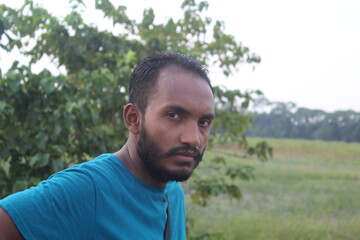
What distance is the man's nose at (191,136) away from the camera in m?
1.15

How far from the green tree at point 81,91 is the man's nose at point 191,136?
49.3 inches

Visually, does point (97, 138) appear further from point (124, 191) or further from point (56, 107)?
point (124, 191)

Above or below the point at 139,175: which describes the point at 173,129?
above

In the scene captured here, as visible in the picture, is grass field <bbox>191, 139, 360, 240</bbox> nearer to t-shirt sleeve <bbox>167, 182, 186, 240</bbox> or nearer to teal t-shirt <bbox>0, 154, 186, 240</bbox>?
t-shirt sleeve <bbox>167, 182, 186, 240</bbox>

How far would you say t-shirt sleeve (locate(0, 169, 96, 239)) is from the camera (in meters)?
0.95

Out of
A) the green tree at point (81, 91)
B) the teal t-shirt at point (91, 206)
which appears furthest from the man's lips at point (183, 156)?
the green tree at point (81, 91)

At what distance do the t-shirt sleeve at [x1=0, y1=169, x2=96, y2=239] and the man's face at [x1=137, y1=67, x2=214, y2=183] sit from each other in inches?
7.4

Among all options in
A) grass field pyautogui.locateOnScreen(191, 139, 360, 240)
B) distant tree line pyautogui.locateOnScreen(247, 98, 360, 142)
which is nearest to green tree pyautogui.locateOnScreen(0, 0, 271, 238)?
grass field pyautogui.locateOnScreen(191, 139, 360, 240)

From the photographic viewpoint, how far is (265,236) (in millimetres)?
5797

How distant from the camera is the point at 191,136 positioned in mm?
1150

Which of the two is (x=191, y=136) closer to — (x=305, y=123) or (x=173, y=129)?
(x=173, y=129)

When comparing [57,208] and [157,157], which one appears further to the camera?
[157,157]

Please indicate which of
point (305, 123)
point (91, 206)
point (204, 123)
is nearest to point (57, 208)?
point (91, 206)

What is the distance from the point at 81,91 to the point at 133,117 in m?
1.82
